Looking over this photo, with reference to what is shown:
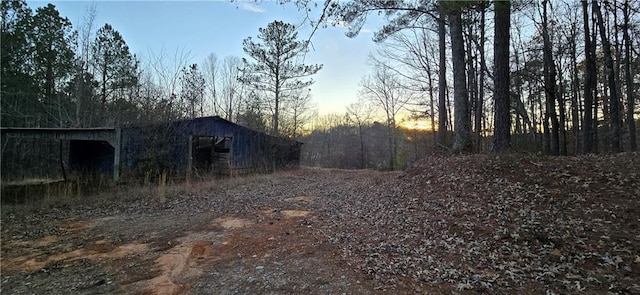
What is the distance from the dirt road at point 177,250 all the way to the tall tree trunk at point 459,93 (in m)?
4.09

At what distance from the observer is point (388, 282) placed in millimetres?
2986

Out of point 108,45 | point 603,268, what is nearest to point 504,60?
point 603,268

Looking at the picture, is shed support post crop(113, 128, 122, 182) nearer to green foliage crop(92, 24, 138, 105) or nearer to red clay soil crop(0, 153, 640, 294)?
red clay soil crop(0, 153, 640, 294)

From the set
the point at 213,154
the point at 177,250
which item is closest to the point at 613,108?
the point at 177,250

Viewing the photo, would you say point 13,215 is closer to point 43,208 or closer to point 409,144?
point 43,208

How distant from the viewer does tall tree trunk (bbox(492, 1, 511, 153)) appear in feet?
21.7

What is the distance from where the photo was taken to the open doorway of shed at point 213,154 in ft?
47.1

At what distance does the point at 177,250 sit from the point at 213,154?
1185cm

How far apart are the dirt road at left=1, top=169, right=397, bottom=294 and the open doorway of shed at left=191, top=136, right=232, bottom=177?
637 cm

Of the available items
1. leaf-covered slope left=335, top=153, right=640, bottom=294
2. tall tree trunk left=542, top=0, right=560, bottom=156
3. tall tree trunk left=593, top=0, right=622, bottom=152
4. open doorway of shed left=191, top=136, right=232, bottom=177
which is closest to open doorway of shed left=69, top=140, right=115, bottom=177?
open doorway of shed left=191, top=136, right=232, bottom=177

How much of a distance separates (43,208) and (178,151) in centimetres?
494

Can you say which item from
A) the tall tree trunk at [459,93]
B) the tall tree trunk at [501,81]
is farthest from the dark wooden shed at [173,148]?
the tall tree trunk at [501,81]

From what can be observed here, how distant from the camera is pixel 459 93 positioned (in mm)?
8664

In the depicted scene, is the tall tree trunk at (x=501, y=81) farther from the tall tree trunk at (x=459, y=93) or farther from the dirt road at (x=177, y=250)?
the dirt road at (x=177, y=250)
